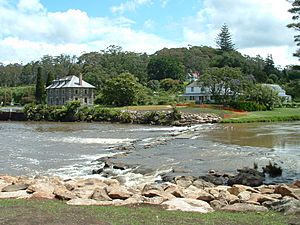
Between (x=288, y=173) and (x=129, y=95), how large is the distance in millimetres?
62761

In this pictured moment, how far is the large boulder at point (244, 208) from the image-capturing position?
33.2ft

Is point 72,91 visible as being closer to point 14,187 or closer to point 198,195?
point 14,187

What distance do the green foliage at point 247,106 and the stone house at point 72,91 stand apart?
35.5m

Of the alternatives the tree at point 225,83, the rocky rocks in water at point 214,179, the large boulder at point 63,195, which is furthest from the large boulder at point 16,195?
the tree at point 225,83

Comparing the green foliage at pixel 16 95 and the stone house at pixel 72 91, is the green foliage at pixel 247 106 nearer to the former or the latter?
the stone house at pixel 72 91

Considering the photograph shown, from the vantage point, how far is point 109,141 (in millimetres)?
34406

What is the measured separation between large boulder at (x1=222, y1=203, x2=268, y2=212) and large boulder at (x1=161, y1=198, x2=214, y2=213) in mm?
452

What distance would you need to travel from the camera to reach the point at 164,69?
126 metres

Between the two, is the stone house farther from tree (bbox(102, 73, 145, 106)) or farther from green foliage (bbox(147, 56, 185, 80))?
green foliage (bbox(147, 56, 185, 80))

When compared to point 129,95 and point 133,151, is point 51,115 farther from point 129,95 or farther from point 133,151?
point 133,151

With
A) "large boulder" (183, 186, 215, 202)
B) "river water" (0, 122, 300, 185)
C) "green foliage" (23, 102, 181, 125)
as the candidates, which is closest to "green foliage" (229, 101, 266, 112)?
"green foliage" (23, 102, 181, 125)

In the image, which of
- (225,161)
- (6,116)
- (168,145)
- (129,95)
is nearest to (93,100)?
(129,95)

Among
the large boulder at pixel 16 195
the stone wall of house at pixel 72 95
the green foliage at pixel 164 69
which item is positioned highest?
the green foliage at pixel 164 69

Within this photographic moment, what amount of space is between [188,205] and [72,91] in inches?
3344
